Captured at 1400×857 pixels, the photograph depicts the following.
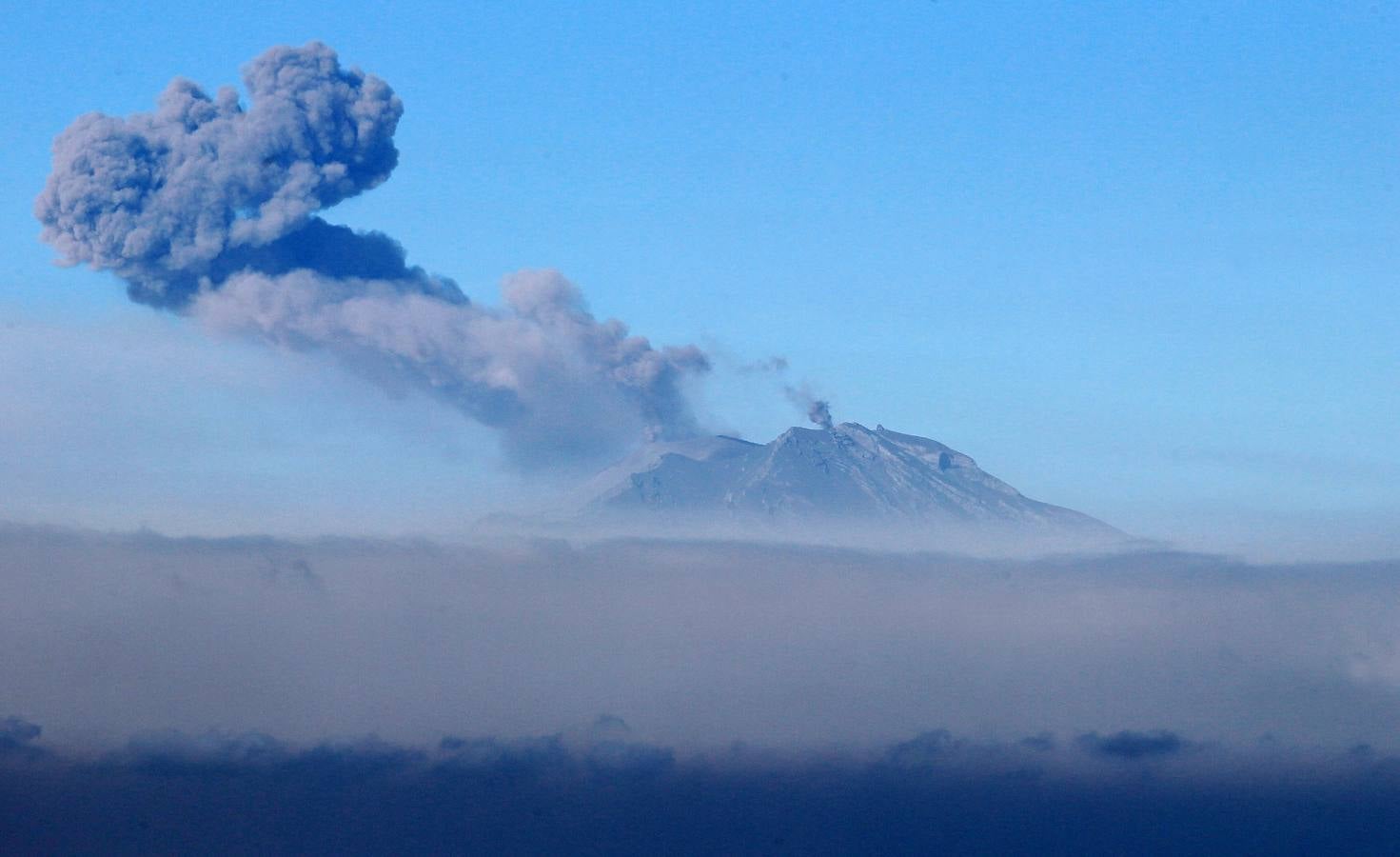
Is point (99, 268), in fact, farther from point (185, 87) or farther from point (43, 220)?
point (185, 87)

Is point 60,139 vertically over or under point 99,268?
over

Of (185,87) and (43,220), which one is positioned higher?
(185,87)

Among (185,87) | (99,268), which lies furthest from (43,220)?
(185,87)

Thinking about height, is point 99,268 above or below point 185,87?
below

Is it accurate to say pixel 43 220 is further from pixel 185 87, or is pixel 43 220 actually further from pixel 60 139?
pixel 185 87
